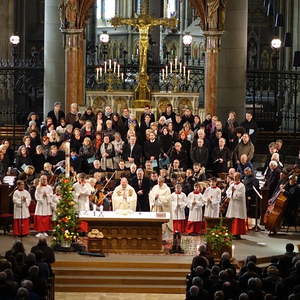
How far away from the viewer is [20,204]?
2619cm

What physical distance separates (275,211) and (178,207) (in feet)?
7.77

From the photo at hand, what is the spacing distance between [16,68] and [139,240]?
41.8ft

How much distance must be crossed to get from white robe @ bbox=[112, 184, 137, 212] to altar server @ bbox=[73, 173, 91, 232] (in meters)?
0.64

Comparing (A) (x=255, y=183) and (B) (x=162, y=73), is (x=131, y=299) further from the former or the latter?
(B) (x=162, y=73)

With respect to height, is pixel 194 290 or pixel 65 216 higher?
pixel 65 216

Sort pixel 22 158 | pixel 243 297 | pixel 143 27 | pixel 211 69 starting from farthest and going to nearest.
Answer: pixel 211 69 < pixel 143 27 < pixel 22 158 < pixel 243 297

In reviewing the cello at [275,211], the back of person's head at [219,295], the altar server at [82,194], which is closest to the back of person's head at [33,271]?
the back of person's head at [219,295]

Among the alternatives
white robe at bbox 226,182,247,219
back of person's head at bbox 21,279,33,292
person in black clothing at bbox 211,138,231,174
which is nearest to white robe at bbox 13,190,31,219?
white robe at bbox 226,182,247,219

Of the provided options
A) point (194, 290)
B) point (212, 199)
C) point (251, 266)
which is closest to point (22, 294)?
point (194, 290)

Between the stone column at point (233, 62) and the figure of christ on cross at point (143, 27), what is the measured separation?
2.21 meters

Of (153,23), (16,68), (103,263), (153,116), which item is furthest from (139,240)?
(16,68)

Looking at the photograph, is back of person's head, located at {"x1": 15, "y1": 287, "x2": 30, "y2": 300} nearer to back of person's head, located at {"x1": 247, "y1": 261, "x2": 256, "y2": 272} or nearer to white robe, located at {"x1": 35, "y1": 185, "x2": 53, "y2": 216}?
back of person's head, located at {"x1": 247, "y1": 261, "x2": 256, "y2": 272}

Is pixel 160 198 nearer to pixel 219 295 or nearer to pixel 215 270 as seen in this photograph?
pixel 215 270

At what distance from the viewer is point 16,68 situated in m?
36.6
